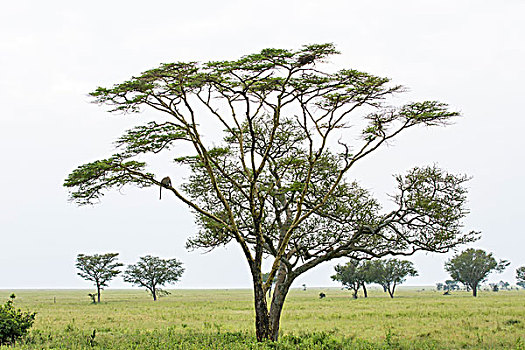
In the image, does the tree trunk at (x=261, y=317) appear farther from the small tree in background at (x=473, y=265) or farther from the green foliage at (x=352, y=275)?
the small tree in background at (x=473, y=265)

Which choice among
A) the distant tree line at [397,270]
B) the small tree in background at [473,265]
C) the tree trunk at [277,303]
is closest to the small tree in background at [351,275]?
the distant tree line at [397,270]

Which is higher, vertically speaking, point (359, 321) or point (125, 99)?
point (125, 99)

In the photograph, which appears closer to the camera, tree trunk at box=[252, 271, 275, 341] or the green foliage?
tree trunk at box=[252, 271, 275, 341]

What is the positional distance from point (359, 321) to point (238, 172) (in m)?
14.5

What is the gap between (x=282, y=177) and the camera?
71.3 feet

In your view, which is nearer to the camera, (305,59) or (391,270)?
(305,59)

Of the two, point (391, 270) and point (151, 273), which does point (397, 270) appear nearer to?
point (391, 270)

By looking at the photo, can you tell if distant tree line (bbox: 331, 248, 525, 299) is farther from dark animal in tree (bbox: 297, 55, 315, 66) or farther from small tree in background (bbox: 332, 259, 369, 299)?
dark animal in tree (bbox: 297, 55, 315, 66)

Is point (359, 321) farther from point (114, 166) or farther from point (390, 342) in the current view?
point (114, 166)

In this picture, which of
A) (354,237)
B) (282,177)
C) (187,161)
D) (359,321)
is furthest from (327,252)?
(359,321)

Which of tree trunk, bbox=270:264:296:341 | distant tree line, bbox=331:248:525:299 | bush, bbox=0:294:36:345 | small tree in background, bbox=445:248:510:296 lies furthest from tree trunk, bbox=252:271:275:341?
small tree in background, bbox=445:248:510:296

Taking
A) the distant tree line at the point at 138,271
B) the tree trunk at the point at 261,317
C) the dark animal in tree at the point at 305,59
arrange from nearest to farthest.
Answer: the dark animal in tree at the point at 305,59, the tree trunk at the point at 261,317, the distant tree line at the point at 138,271

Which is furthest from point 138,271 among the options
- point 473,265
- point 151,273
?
point 473,265

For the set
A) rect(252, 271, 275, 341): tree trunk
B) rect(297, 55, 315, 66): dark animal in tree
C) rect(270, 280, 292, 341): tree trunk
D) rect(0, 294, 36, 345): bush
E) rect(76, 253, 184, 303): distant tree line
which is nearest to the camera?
rect(297, 55, 315, 66): dark animal in tree
